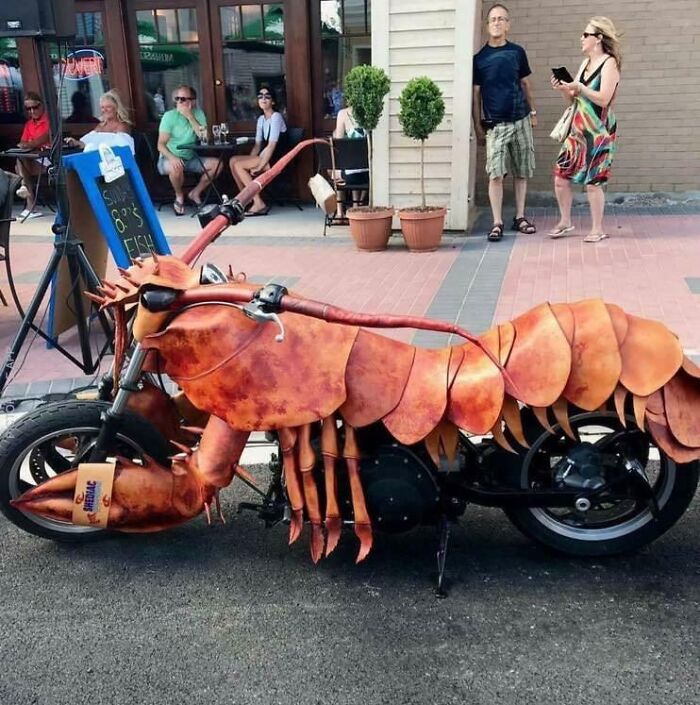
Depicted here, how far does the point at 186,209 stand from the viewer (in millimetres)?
10961

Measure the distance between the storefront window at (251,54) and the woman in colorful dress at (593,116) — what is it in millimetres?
4292

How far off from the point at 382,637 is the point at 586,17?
8.69 meters

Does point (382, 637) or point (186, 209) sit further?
point (186, 209)

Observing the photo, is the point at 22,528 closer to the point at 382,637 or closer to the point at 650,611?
the point at 382,637

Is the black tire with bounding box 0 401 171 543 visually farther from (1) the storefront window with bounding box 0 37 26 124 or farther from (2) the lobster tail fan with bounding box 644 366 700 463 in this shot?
(1) the storefront window with bounding box 0 37 26 124

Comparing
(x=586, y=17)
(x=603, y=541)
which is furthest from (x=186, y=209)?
(x=603, y=541)

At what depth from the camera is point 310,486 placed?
9.29ft

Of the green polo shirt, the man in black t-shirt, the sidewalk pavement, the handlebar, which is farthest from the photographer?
the green polo shirt

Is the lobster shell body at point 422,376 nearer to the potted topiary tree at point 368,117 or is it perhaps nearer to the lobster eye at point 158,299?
the lobster eye at point 158,299

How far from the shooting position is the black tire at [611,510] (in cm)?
295

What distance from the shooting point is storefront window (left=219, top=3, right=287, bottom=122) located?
10.5 m

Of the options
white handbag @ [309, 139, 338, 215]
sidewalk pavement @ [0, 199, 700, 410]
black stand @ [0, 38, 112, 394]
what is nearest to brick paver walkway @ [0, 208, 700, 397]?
sidewalk pavement @ [0, 199, 700, 410]

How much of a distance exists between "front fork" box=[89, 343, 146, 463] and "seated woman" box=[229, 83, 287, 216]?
7378mm

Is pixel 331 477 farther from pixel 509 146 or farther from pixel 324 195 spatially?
pixel 509 146
